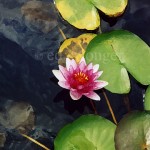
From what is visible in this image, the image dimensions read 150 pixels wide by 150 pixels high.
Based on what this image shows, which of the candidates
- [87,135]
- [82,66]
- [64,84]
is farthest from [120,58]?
[87,135]

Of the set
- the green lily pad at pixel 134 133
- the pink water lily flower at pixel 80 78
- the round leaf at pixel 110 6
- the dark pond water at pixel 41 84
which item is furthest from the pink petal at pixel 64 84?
the round leaf at pixel 110 6

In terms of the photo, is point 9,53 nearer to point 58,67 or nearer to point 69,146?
point 58,67

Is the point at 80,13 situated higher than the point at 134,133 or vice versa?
the point at 80,13

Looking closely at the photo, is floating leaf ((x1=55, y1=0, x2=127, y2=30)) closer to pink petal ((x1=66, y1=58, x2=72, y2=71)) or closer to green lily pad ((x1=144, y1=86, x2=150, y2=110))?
pink petal ((x1=66, y1=58, x2=72, y2=71))

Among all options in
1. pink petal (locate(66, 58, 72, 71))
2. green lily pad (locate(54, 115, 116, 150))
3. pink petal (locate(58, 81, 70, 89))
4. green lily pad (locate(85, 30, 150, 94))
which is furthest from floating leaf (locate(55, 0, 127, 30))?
green lily pad (locate(54, 115, 116, 150))

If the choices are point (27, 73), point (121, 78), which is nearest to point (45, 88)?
point (27, 73)

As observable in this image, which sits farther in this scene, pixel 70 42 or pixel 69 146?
pixel 70 42

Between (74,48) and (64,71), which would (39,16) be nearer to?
(74,48)

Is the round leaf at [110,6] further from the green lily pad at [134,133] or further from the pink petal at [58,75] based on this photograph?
the green lily pad at [134,133]
